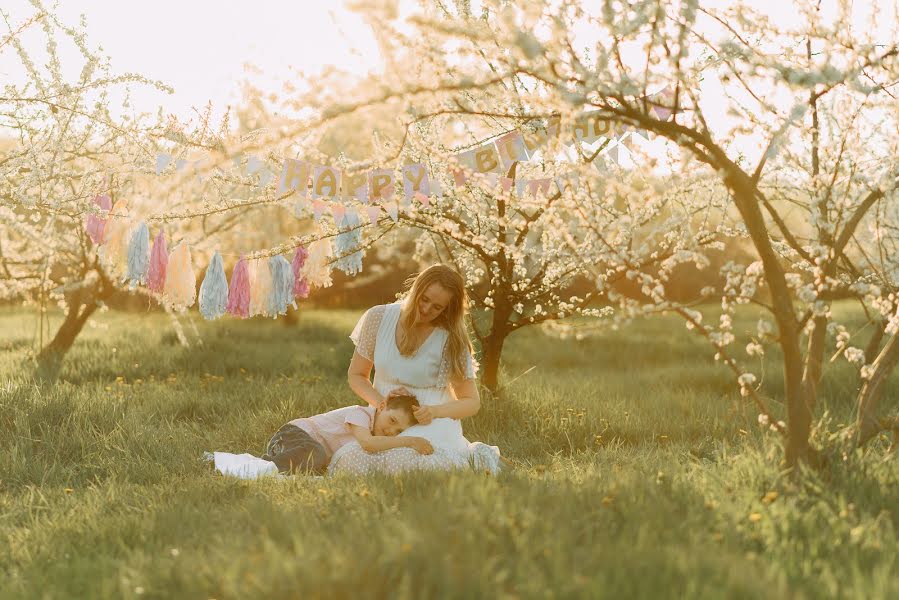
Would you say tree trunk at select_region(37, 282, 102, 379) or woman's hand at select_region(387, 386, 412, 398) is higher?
tree trunk at select_region(37, 282, 102, 379)

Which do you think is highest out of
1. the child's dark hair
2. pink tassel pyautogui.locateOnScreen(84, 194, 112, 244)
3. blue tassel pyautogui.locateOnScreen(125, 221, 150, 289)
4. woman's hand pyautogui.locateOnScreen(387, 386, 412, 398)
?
pink tassel pyautogui.locateOnScreen(84, 194, 112, 244)

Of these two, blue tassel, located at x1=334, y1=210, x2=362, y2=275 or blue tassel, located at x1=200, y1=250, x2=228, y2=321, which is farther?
blue tassel, located at x1=200, y1=250, x2=228, y2=321

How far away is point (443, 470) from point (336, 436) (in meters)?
1.32

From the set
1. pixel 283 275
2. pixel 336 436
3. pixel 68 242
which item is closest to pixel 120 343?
A: pixel 68 242

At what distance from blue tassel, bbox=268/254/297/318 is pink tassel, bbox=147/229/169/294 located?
0.82 m

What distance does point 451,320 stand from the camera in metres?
5.28

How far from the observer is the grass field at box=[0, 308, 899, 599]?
2477 mm

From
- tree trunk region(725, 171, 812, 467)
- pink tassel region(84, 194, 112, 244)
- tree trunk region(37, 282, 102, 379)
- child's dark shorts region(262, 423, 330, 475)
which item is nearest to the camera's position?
tree trunk region(725, 171, 812, 467)

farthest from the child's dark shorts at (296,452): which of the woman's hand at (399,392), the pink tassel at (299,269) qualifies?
the pink tassel at (299,269)

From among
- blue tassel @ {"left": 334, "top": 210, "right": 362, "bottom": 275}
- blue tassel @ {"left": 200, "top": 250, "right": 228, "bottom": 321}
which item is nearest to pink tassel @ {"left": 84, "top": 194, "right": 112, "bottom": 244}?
blue tassel @ {"left": 200, "top": 250, "right": 228, "bottom": 321}

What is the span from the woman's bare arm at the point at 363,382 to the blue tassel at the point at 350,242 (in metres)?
0.87

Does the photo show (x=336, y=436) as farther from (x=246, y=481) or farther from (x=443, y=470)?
(x=443, y=470)

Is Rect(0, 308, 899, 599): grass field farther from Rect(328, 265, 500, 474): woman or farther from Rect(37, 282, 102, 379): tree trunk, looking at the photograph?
Rect(37, 282, 102, 379): tree trunk

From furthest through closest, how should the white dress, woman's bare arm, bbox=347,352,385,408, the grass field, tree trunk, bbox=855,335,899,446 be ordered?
woman's bare arm, bbox=347,352,385,408 < the white dress < tree trunk, bbox=855,335,899,446 < the grass field
